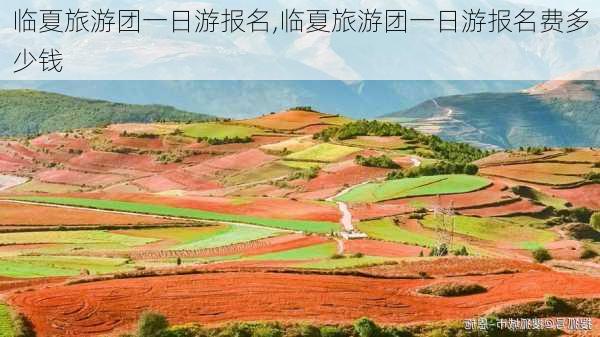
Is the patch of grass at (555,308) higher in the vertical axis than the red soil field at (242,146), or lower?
lower

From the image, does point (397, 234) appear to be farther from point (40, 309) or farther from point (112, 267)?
point (40, 309)

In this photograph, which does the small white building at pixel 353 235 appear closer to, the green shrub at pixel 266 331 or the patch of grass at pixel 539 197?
the green shrub at pixel 266 331

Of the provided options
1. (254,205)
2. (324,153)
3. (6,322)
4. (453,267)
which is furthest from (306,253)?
(324,153)

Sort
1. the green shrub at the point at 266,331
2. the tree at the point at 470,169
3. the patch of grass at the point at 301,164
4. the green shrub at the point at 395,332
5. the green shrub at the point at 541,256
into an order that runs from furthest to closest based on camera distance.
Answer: the patch of grass at the point at 301,164 → the tree at the point at 470,169 → the green shrub at the point at 541,256 → the green shrub at the point at 395,332 → the green shrub at the point at 266,331

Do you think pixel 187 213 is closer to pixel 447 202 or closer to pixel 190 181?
pixel 447 202

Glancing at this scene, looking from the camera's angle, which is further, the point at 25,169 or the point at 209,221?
the point at 25,169

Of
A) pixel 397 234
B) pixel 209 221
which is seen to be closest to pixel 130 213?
pixel 209 221

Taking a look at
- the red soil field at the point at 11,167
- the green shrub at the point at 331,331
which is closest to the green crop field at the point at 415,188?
the green shrub at the point at 331,331
